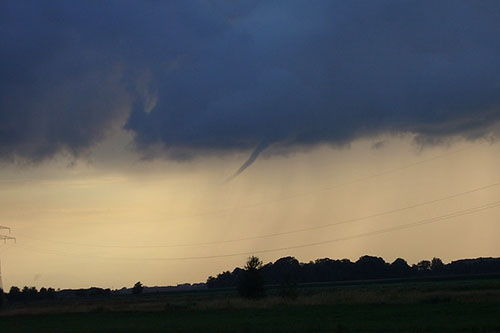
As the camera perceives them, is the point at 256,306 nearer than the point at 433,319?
No

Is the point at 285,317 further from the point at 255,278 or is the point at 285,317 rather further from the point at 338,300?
the point at 255,278

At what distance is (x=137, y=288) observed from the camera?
189 meters

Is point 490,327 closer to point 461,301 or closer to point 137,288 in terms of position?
point 461,301

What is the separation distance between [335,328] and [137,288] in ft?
506

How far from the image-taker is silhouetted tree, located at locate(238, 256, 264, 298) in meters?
93.6

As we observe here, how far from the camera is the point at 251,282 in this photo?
93.7 meters

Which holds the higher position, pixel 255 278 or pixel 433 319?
pixel 255 278

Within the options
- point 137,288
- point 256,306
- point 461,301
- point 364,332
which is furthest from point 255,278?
point 137,288

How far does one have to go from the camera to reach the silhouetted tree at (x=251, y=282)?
93.6 metres

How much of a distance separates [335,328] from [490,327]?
23.4 feet

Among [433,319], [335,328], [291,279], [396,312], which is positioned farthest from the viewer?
[291,279]

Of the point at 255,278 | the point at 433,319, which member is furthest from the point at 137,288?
the point at 433,319

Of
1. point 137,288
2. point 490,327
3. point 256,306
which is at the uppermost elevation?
point 137,288

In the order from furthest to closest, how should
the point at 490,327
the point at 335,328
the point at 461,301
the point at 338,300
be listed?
the point at 338,300 < the point at 461,301 < the point at 335,328 < the point at 490,327
